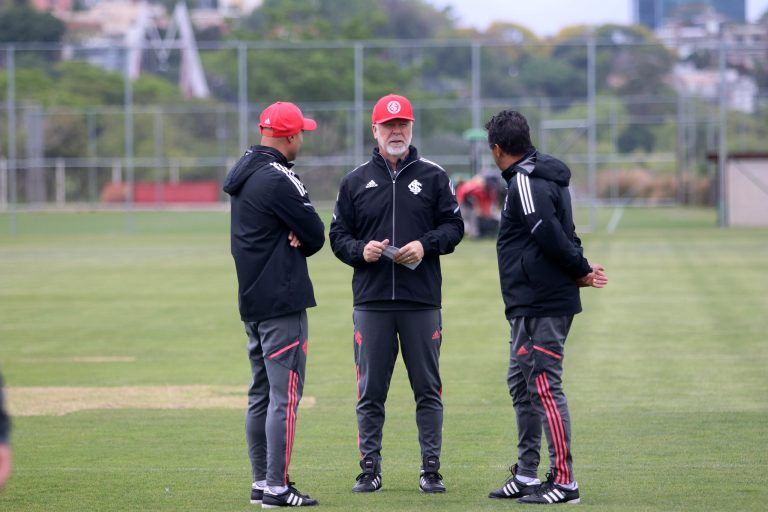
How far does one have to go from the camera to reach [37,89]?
6662cm

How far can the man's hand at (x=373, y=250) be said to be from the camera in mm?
6707

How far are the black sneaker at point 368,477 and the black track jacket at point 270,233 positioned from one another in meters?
0.91

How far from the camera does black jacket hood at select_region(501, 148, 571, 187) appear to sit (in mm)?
6480

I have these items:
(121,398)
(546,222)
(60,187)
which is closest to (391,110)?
(546,222)

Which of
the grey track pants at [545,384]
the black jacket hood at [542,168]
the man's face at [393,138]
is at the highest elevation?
the man's face at [393,138]

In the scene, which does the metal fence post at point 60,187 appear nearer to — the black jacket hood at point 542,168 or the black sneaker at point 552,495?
the black jacket hood at point 542,168

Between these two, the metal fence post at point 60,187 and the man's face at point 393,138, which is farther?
the metal fence post at point 60,187

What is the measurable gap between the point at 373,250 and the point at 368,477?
3.84ft

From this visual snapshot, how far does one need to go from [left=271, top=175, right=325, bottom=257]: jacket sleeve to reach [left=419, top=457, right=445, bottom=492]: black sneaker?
132 cm

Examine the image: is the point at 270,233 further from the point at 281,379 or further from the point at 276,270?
the point at 281,379

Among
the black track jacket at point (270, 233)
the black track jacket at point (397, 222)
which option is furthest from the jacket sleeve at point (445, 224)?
the black track jacket at point (270, 233)

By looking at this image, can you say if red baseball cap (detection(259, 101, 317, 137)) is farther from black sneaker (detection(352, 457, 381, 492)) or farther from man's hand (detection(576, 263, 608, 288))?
black sneaker (detection(352, 457, 381, 492))

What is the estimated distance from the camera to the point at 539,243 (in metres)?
6.45

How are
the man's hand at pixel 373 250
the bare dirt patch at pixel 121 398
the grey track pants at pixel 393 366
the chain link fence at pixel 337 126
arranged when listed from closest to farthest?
the man's hand at pixel 373 250
the grey track pants at pixel 393 366
the bare dirt patch at pixel 121 398
the chain link fence at pixel 337 126
